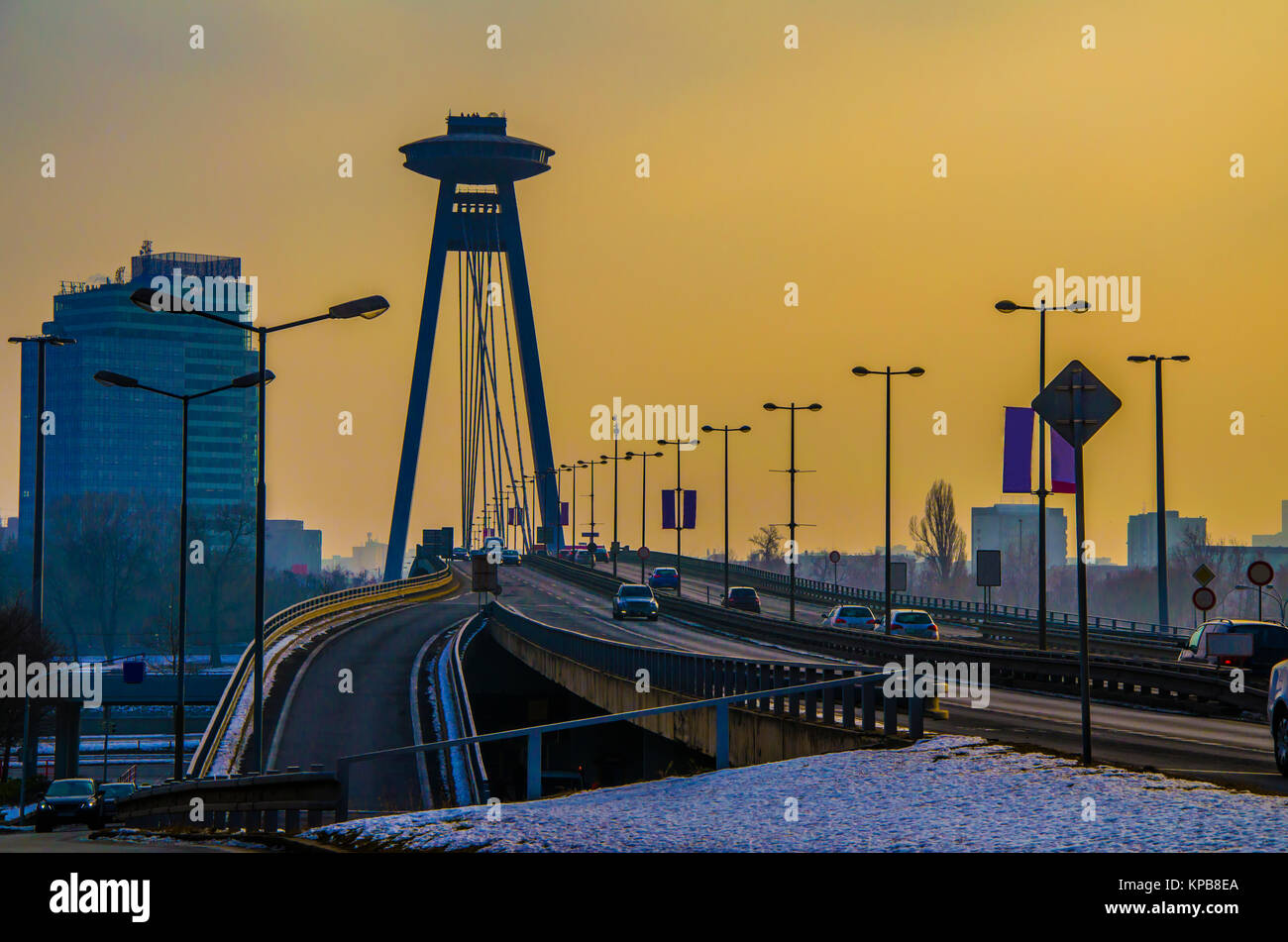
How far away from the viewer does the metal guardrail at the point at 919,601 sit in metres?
61.9

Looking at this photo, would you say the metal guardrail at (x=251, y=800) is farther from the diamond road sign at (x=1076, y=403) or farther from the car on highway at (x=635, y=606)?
the car on highway at (x=635, y=606)

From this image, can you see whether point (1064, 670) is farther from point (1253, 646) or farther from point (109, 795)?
point (109, 795)

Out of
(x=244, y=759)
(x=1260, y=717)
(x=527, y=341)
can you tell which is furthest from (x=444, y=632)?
(x=527, y=341)

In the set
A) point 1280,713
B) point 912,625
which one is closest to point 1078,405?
point 1280,713

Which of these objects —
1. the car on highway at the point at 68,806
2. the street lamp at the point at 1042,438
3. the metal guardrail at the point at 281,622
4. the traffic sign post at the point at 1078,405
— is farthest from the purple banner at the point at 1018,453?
the traffic sign post at the point at 1078,405

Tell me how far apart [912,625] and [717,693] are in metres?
31.2

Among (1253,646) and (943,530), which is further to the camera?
(943,530)

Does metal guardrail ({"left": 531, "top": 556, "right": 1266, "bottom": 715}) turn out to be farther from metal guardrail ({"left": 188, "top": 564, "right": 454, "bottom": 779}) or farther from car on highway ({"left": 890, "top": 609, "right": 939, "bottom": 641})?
metal guardrail ({"left": 188, "top": 564, "right": 454, "bottom": 779})

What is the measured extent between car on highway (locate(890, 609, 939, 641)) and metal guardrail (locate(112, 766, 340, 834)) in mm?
36506

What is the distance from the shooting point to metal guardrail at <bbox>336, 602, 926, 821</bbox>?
19047 mm

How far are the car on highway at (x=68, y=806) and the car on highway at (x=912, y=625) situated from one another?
2860cm

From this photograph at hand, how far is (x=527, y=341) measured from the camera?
120938mm

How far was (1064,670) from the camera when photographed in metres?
36.0
